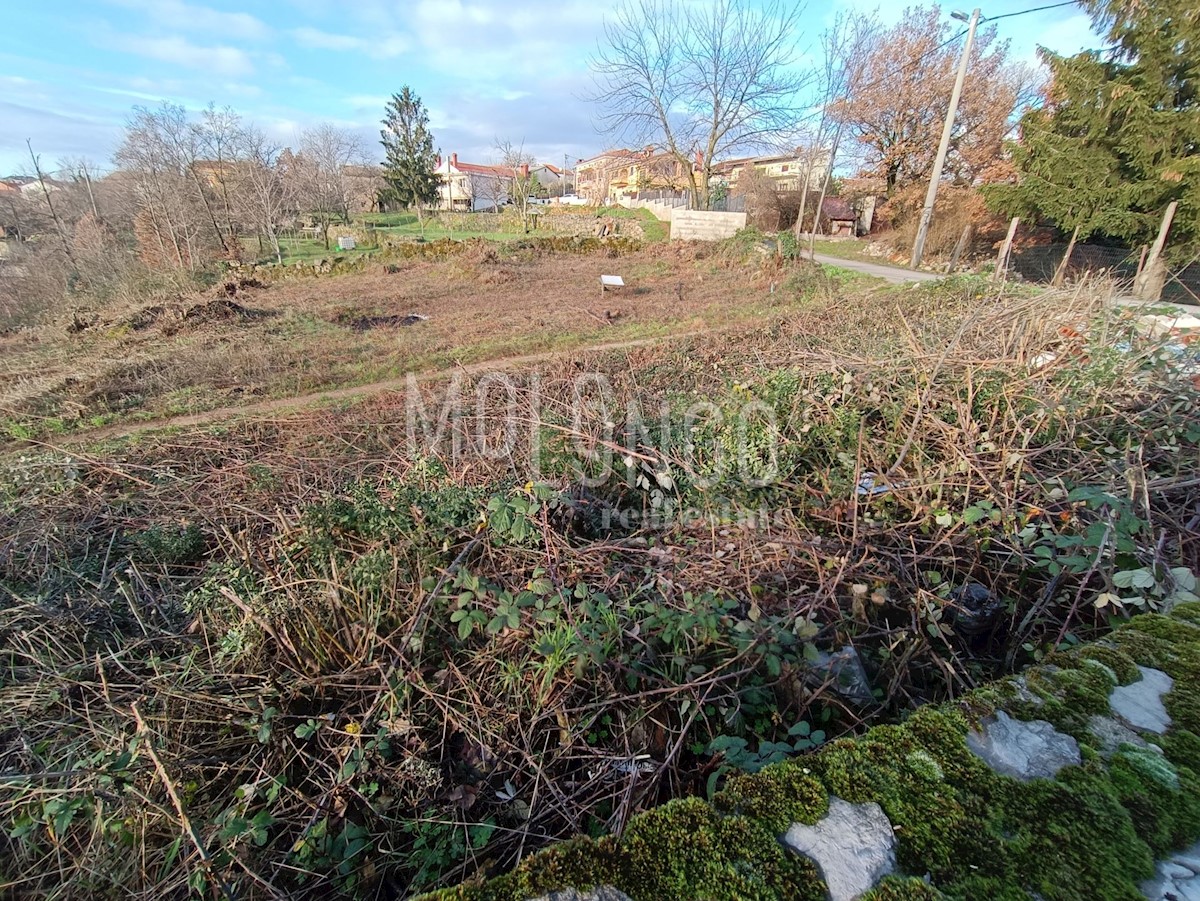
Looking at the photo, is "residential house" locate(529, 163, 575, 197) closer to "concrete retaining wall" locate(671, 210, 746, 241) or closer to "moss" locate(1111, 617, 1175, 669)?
"concrete retaining wall" locate(671, 210, 746, 241)

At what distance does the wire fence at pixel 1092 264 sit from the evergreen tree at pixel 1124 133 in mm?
444

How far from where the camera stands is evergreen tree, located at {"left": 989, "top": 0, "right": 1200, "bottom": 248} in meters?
10.2

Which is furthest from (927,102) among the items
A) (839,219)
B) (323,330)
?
(323,330)

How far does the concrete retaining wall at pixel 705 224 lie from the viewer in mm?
20828

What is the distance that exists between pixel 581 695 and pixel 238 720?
119cm

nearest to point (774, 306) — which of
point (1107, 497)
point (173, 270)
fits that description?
point (1107, 497)

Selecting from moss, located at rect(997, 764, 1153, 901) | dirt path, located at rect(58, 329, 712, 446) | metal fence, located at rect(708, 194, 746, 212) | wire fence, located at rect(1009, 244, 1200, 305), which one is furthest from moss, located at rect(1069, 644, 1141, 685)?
metal fence, located at rect(708, 194, 746, 212)

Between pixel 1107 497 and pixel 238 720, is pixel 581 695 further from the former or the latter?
pixel 1107 497

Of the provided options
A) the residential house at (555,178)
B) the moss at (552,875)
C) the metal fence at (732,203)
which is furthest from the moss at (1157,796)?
the residential house at (555,178)

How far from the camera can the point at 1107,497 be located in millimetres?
1635

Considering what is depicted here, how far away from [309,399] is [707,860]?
7.06m

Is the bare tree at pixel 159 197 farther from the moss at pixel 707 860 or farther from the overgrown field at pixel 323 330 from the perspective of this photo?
the moss at pixel 707 860

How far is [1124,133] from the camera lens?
1119 centimetres

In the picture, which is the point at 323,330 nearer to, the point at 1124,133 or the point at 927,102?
the point at 1124,133
